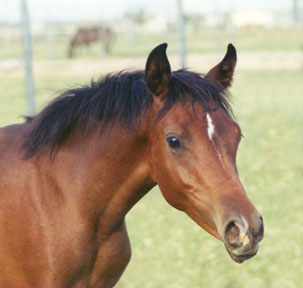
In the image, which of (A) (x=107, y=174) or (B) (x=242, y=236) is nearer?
(B) (x=242, y=236)

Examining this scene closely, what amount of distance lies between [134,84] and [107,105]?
183 millimetres

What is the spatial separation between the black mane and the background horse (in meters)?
26.7

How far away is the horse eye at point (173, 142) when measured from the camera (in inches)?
112

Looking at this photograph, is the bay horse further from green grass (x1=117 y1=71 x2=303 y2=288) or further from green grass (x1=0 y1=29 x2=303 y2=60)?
green grass (x1=0 y1=29 x2=303 y2=60)

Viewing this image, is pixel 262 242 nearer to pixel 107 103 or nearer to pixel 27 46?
pixel 107 103

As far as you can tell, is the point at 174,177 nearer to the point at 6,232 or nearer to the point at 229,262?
the point at 6,232

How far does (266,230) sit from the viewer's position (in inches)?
270

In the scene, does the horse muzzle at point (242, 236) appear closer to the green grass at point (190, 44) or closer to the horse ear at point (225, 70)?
the horse ear at point (225, 70)

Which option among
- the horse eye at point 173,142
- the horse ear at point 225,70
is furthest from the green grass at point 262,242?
the horse eye at point 173,142

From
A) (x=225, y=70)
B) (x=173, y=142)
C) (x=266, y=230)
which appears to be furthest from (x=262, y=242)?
(x=173, y=142)

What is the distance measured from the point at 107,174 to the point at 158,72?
0.62 meters

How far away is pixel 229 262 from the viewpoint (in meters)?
5.92

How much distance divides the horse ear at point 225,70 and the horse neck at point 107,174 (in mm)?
569

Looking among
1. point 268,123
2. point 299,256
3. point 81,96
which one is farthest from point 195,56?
point 81,96
